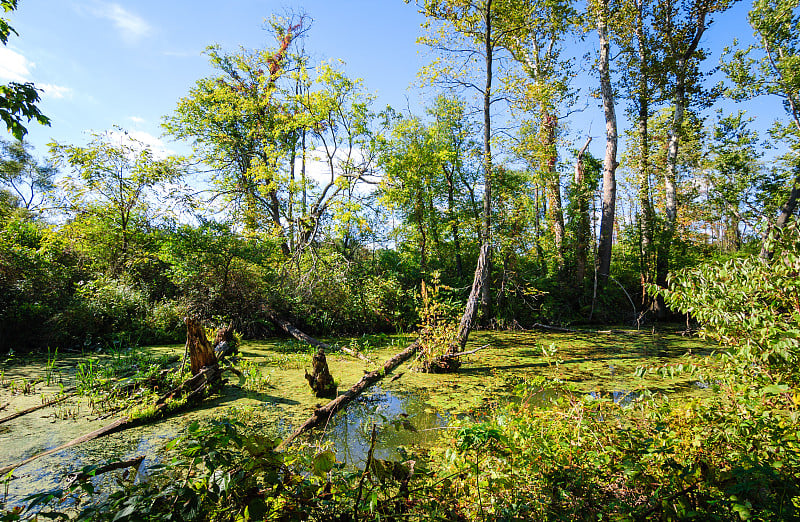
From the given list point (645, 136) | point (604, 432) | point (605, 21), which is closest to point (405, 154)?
point (605, 21)

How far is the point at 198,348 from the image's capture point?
488 centimetres

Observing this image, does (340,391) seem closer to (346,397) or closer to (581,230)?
(346,397)

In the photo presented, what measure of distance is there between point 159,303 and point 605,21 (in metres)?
14.7

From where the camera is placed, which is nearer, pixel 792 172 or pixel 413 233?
pixel 792 172

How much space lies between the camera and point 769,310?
2.43 meters

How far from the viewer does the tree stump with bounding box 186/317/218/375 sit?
4.75 meters

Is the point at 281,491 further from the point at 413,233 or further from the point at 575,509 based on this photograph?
the point at 413,233

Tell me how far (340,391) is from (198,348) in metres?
1.97

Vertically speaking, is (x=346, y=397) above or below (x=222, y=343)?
below

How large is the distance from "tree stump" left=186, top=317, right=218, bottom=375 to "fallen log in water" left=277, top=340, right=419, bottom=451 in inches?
75.3

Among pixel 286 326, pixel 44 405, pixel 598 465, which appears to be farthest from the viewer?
pixel 286 326

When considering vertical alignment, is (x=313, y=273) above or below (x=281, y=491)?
above

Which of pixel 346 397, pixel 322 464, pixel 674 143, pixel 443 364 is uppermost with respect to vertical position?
pixel 674 143

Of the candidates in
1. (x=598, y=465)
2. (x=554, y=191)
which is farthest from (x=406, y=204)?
(x=598, y=465)
